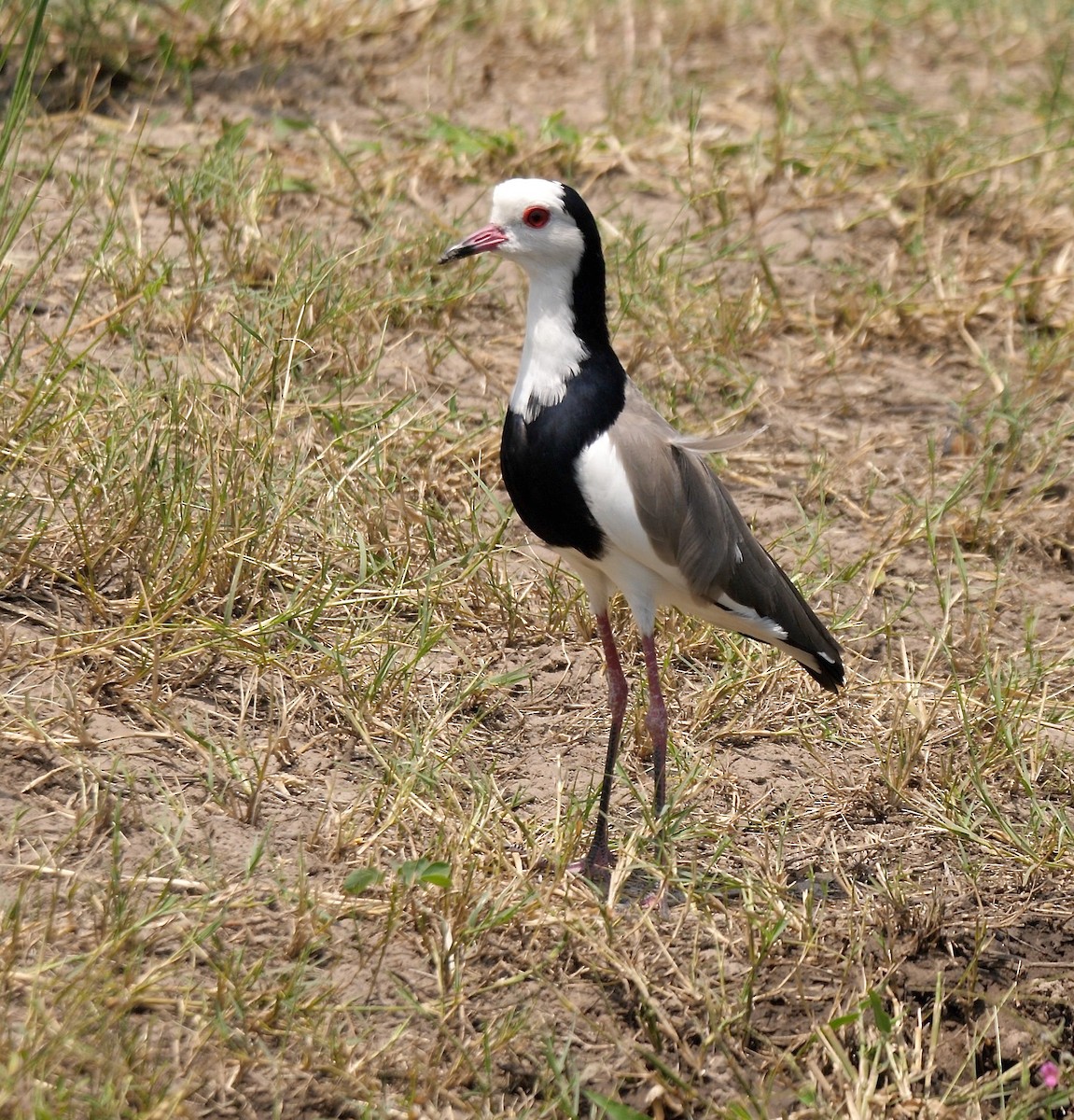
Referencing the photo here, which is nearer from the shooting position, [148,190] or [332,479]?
[332,479]

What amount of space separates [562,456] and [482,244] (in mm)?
572

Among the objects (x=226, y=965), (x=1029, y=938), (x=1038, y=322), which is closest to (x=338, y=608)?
(x=226, y=965)

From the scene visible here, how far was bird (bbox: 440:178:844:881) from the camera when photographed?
343cm

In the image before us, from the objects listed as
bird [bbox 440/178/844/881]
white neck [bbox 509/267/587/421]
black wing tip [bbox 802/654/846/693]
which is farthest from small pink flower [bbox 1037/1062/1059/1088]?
white neck [bbox 509/267/587/421]

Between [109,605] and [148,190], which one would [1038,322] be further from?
[109,605]

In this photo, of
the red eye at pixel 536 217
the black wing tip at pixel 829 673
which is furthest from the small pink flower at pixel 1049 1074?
the red eye at pixel 536 217

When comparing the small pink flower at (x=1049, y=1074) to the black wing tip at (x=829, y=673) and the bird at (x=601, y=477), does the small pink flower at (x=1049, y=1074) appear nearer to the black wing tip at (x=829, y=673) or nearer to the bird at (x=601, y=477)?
the bird at (x=601, y=477)

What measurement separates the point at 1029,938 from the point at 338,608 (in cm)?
184

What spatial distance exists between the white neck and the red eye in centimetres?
10

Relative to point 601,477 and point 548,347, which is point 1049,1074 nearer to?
point 601,477

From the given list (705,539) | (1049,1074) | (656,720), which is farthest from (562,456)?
(1049,1074)

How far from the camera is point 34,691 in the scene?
3469mm

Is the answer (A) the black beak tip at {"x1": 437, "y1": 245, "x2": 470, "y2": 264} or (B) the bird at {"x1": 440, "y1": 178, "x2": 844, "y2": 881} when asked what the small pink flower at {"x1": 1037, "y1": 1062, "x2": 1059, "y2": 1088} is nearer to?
(B) the bird at {"x1": 440, "y1": 178, "x2": 844, "y2": 881}

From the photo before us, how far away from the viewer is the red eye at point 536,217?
11.6ft
